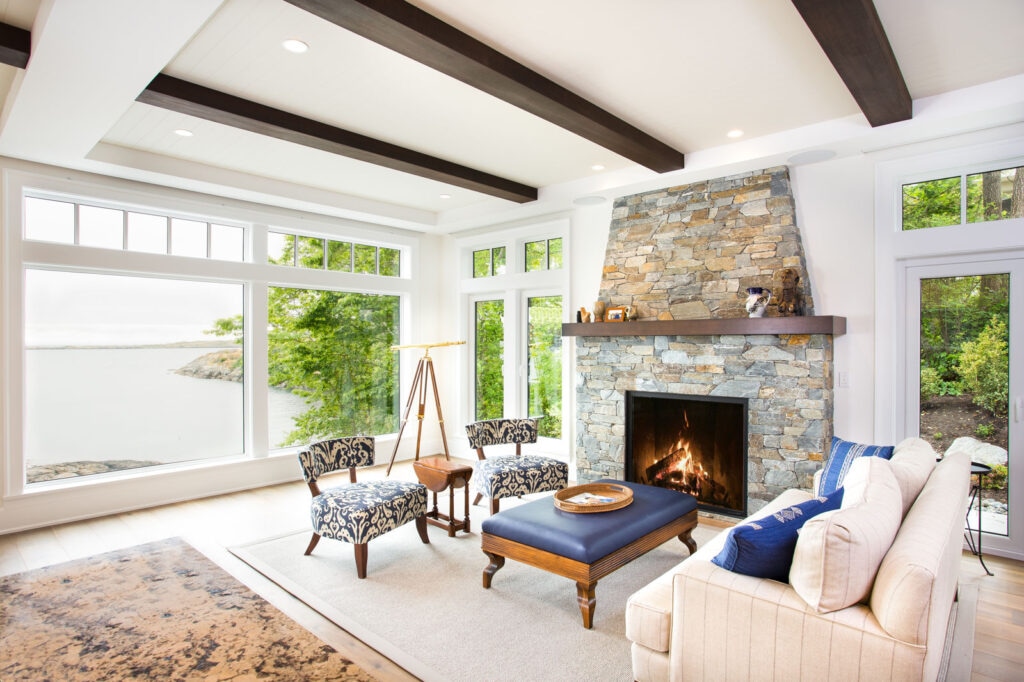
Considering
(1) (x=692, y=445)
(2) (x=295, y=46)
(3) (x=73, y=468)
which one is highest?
(2) (x=295, y=46)

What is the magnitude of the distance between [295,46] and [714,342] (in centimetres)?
344

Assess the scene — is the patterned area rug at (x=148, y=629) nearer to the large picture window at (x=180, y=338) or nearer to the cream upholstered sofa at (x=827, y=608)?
the cream upholstered sofa at (x=827, y=608)

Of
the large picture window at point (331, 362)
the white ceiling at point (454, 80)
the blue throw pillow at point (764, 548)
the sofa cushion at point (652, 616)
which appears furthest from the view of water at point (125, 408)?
the blue throw pillow at point (764, 548)

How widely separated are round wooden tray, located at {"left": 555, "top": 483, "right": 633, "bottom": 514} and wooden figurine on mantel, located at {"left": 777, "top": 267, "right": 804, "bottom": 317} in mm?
1709

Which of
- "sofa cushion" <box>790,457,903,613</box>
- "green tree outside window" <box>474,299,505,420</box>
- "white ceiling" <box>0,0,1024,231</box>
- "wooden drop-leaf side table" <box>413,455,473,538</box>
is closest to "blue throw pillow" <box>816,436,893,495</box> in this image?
"sofa cushion" <box>790,457,903,613</box>

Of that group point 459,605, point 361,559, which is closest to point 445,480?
point 361,559

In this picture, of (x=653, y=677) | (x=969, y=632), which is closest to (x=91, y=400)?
(x=653, y=677)

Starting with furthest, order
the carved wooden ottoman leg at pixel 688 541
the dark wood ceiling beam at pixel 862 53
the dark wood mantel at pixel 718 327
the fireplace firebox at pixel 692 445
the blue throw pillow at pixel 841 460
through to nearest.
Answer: the fireplace firebox at pixel 692 445, the dark wood mantel at pixel 718 327, the carved wooden ottoman leg at pixel 688 541, the blue throw pillow at pixel 841 460, the dark wood ceiling beam at pixel 862 53

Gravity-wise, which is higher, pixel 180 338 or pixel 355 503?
pixel 180 338

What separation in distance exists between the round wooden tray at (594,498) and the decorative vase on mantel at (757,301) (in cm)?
164

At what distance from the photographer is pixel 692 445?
4844mm

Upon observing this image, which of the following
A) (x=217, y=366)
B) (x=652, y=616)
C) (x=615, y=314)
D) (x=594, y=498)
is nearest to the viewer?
(x=652, y=616)

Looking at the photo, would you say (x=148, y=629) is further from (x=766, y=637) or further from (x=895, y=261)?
(x=895, y=261)

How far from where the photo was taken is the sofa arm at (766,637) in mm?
1650
